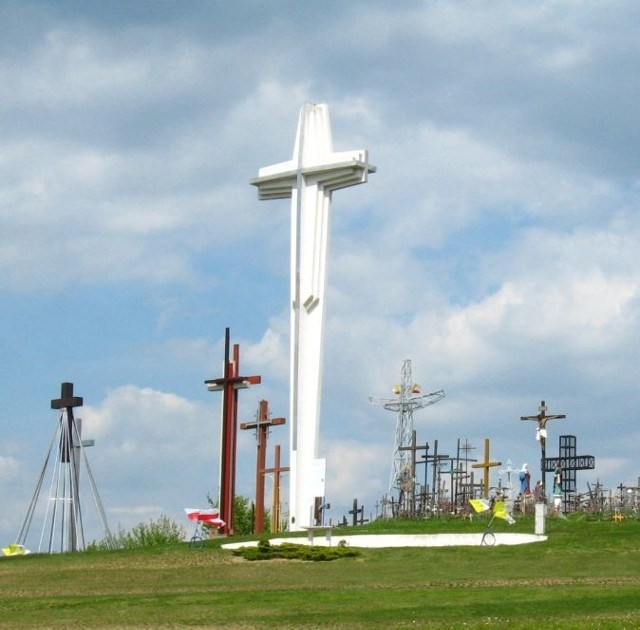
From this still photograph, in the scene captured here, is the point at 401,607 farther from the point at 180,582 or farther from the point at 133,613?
the point at 180,582

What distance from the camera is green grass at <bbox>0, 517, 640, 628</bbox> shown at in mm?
20531

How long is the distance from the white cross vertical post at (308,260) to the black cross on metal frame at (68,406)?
6959 mm

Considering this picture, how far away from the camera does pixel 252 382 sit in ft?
142

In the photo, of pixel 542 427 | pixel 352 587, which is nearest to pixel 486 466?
pixel 542 427

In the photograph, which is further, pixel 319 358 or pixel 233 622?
pixel 319 358

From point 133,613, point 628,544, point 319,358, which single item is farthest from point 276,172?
point 133,613

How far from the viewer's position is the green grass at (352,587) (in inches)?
808

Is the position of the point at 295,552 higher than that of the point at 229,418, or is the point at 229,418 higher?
the point at 229,418

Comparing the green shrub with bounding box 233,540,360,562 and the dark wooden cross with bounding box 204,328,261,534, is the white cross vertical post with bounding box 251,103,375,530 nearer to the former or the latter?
the dark wooden cross with bounding box 204,328,261,534

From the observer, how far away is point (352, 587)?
80.3 feet

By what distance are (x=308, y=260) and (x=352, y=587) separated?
1809cm

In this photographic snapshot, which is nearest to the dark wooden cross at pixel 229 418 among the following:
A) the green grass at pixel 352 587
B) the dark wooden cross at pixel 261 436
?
the dark wooden cross at pixel 261 436

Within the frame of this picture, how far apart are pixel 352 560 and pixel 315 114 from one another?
17.1 meters

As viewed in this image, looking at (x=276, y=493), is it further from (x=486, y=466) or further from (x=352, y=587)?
(x=352, y=587)
